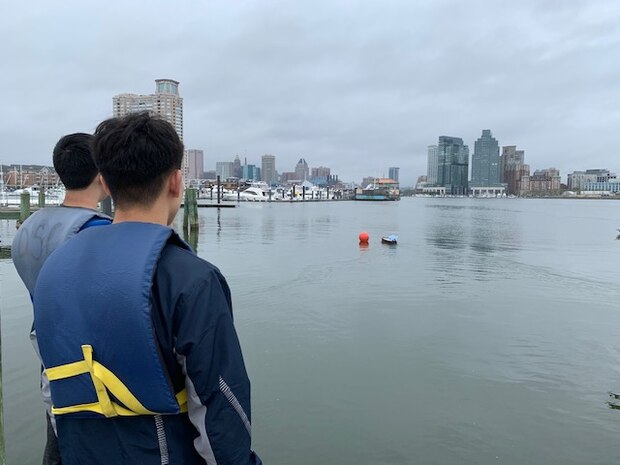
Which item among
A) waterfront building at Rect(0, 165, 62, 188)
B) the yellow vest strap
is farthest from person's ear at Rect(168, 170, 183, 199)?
waterfront building at Rect(0, 165, 62, 188)

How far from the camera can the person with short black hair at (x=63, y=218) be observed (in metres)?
2.37

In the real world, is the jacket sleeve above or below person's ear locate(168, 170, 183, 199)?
below

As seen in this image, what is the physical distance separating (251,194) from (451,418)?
99.2 metres

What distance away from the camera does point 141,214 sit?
1689 millimetres

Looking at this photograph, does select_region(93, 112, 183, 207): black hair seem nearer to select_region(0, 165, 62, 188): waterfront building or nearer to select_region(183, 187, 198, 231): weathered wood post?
select_region(183, 187, 198, 231): weathered wood post

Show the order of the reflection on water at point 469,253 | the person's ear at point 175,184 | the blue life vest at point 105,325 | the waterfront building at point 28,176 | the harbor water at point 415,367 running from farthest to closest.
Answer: the waterfront building at point 28,176, the reflection on water at point 469,253, the harbor water at point 415,367, the person's ear at point 175,184, the blue life vest at point 105,325

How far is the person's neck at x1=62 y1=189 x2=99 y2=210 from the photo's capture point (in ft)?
8.38

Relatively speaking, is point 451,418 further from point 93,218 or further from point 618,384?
point 93,218

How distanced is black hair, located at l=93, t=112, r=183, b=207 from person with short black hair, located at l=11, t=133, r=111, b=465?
799mm

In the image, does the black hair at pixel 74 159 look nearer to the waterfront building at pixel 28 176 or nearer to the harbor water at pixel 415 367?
the harbor water at pixel 415 367

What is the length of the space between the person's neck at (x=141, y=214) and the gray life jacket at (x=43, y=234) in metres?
0.80

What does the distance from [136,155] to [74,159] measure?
1.14 metres

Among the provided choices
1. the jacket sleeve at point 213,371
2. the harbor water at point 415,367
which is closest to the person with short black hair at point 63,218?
the jacket sleeve at point 213,371

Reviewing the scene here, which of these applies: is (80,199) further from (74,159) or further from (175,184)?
(175,184)
